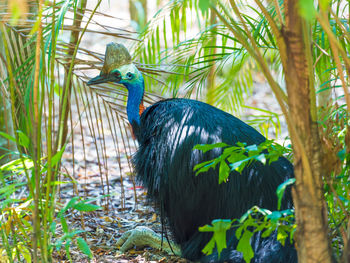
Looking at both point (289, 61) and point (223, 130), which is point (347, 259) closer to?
point (289, 61)

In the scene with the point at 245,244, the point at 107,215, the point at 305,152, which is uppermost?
the point at 305,152

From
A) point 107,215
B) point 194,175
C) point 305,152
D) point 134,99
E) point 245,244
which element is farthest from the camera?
point 107,215

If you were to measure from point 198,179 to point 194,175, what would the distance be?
0.03m

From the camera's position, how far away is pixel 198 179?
7.61 feet

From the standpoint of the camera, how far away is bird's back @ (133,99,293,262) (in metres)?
2.27

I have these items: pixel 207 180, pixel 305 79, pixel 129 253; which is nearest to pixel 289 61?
pixel 305 79

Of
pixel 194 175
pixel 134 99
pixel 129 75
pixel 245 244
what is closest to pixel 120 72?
pixel 129 75

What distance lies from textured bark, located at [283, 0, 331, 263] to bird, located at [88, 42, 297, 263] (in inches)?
28.2

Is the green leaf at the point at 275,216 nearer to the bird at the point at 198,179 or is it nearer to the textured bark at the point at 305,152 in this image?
the textured bark at the point at 305,152

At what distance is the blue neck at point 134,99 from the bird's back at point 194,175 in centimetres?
26

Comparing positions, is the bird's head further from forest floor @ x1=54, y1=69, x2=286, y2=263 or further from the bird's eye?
forest floor @ x1=54, y1=69, x2=286, y2=263

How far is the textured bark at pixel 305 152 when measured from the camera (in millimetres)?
1371

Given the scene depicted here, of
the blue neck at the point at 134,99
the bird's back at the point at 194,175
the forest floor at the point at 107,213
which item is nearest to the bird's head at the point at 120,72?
the blue neck at the point at 134,99

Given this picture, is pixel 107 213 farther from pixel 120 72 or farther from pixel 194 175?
pixel 194 175
